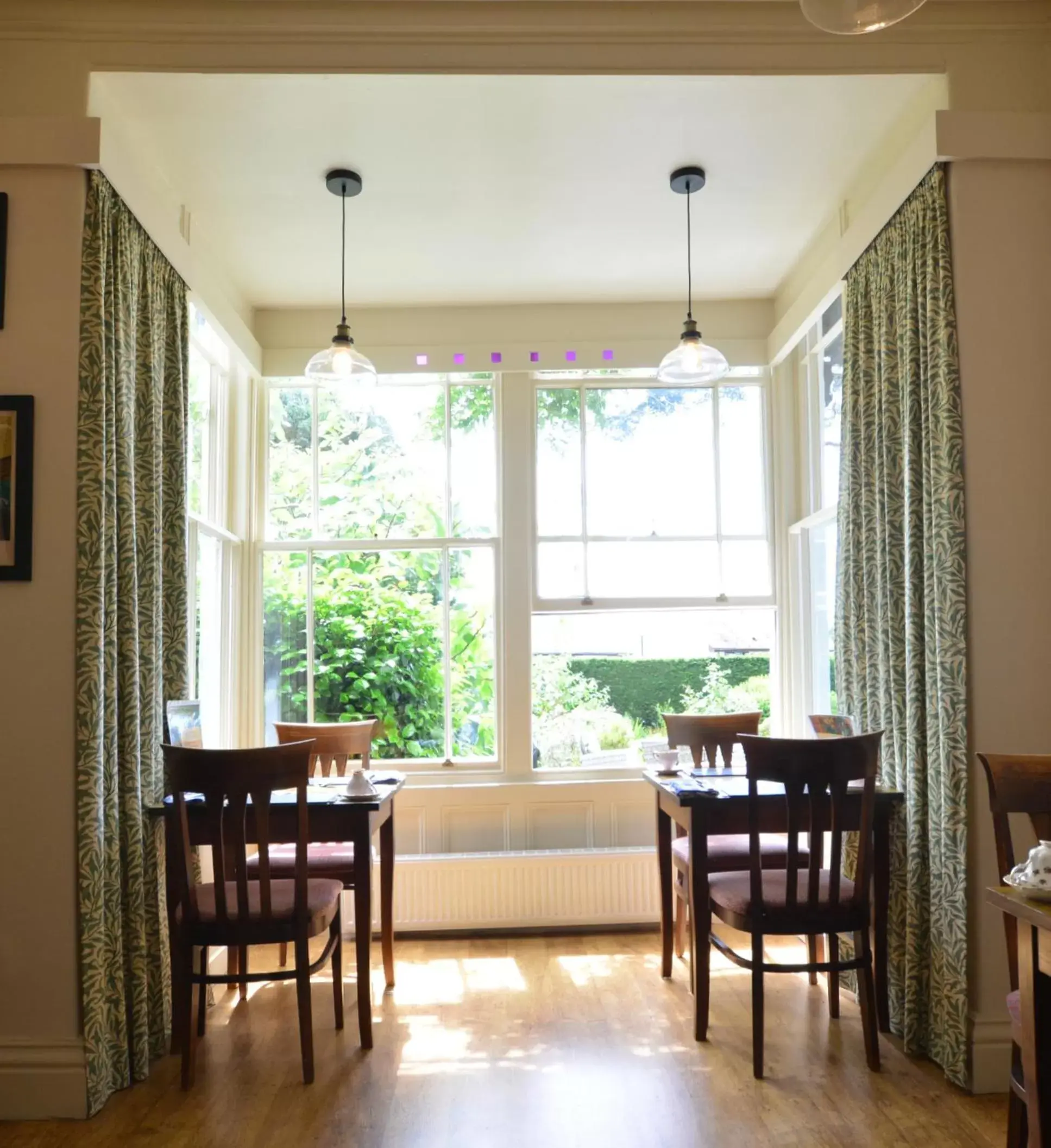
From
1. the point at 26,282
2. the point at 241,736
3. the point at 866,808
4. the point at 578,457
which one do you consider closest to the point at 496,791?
the point at 241,736

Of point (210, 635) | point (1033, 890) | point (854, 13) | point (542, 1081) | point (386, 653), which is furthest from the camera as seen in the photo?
point (386, 653)

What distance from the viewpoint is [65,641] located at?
2762 millimetres

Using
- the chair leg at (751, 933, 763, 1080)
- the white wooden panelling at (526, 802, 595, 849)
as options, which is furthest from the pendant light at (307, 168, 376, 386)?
the chair leg at (751, 933, 763, 1080)

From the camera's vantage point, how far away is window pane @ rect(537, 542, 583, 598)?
193 inches

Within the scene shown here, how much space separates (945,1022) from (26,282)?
137 inches

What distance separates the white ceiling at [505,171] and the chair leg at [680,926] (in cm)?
285

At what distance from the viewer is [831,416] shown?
427 centimetres

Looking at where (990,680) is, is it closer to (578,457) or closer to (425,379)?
(578,457)

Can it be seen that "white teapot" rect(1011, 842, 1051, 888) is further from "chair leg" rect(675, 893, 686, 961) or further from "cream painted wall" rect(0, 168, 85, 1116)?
"cream painted wall" rect(0, 168, 85, 1116)

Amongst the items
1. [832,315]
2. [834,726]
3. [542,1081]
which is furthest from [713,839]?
[832,315]

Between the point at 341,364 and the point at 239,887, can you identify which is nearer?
the point at 239,887

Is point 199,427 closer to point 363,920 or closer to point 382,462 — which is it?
point 382,462

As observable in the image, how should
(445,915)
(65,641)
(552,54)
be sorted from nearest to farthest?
(65,641) → (552,54) → (445,915)

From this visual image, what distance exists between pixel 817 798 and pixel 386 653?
251 centimetres
